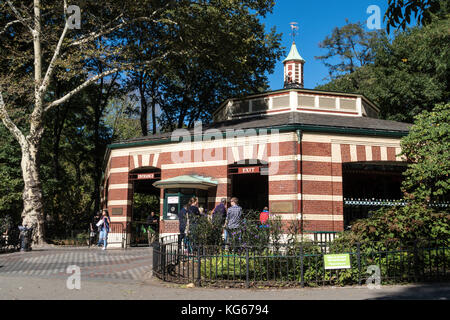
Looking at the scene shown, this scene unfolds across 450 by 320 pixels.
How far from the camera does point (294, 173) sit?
17141 mm

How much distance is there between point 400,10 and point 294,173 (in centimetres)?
1021

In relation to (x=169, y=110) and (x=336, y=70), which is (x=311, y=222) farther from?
(x=336, y=70)

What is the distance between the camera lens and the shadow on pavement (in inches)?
294

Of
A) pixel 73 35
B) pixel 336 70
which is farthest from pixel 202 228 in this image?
pixel 336 70

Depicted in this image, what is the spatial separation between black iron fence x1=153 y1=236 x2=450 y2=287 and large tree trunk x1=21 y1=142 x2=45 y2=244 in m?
12.6

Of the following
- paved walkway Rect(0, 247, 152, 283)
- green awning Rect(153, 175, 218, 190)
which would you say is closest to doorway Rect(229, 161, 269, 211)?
green awning Rect(153, 175, 218, 190)

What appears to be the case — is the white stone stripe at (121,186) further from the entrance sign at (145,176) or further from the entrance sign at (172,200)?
the entrance sign at (172,200)

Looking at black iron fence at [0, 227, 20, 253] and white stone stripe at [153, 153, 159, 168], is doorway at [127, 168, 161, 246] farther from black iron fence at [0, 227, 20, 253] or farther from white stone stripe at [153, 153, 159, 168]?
black iron fence at [0, 227, 20, 253]

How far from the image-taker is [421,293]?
7934 millimetres

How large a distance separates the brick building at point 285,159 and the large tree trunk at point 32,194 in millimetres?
3439

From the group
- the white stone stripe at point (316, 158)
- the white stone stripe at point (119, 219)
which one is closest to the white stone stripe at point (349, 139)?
the white stone stripe at point (316, 158)

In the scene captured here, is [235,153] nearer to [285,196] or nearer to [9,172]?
[285,196]

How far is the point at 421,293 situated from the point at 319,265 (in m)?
2.20

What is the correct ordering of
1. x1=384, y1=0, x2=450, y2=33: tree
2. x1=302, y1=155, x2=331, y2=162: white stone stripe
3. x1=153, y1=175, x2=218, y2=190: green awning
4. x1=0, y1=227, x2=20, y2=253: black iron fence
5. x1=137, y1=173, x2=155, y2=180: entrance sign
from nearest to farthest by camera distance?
x1=384, y1=0, x2=450, y2=33: tree
x1=0, y1=227, x2=20, y2=253: black iron fence
x1=302, y1=155, x2=331, y2=162: white stone stripe
x1=153, y1=175, x2=218, y2=190: green awning
x1=137, y1=173, x2=155, y2=180: entrance sign
